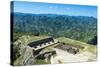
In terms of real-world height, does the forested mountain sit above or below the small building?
above

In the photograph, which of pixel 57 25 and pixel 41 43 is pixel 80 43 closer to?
pixel 57 25

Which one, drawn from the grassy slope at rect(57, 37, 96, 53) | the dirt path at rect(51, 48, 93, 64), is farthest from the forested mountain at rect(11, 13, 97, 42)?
the dirt path at rect(51, 48, 93, 64)

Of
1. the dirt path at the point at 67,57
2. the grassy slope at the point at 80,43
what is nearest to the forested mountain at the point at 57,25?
the grassy slope at the point at 80,43

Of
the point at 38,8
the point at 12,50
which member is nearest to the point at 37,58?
the point at 12,50

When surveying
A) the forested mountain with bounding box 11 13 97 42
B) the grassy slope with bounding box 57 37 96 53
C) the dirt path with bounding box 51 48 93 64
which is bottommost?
the dirt path with bounding box 51 48 93 64

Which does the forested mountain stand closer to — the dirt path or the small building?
the small building

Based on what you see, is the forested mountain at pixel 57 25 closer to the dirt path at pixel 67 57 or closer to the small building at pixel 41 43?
the small building at pixel 41 43
